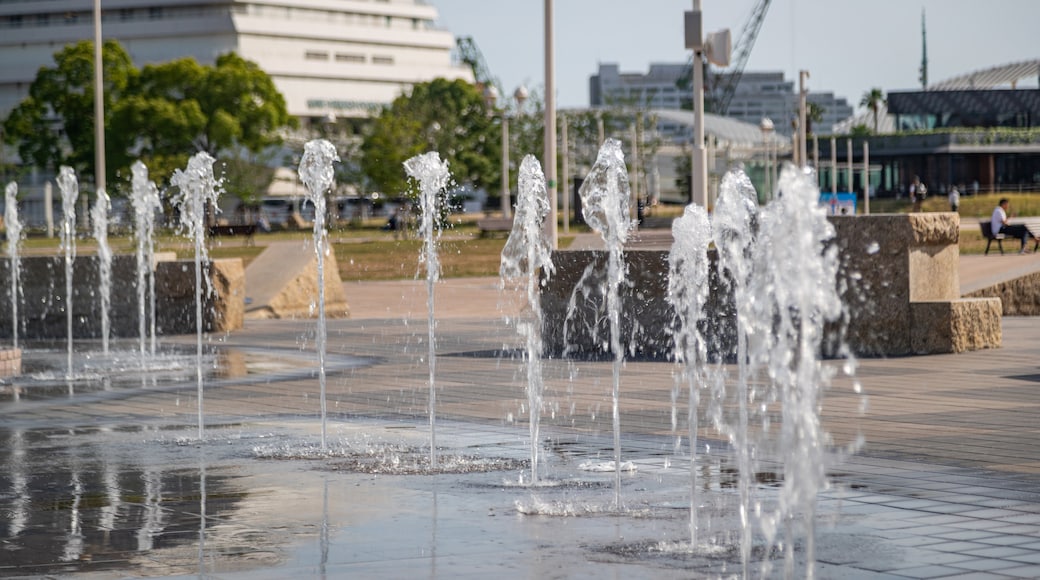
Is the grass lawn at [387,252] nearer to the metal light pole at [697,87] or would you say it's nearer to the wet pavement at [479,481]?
the metal light pole at [697,87]

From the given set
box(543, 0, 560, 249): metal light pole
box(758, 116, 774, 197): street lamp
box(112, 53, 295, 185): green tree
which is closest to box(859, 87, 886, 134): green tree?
box(758, 116, 774, 197): street lamp

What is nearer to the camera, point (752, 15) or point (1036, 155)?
point (1036, 155)

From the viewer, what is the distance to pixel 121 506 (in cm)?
738

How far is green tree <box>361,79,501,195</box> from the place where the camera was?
66.8 meters

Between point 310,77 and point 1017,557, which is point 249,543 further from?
point 310,77

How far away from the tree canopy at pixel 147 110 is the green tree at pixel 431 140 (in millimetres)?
5281

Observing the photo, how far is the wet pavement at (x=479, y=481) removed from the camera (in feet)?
19.8

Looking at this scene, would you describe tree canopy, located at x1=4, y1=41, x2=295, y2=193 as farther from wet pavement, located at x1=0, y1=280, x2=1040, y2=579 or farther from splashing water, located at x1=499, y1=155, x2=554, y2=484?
wet pavement, located at x1=0, y1=280, x2=1040, y2=579

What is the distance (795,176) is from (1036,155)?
87.6 metres

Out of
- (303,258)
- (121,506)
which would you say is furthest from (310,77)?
(121,506)

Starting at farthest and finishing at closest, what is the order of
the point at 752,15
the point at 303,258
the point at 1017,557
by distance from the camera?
the point at 752,15
the point at 303,258
the point at 1017,557

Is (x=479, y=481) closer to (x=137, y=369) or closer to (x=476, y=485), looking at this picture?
(x=476, y=485)

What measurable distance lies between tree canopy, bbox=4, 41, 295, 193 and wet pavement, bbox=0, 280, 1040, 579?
183 ft

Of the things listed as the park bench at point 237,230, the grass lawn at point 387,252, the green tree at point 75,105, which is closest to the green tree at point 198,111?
the green tree at point 75,105
